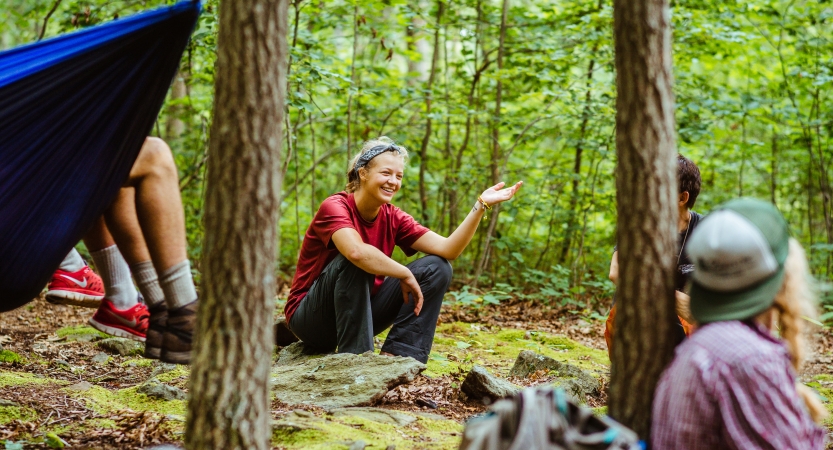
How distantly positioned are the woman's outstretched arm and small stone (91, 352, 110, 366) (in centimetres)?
185

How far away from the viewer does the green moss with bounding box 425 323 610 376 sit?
12.9ft

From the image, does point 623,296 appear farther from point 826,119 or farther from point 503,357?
point 826,119

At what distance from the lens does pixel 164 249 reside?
2.11m

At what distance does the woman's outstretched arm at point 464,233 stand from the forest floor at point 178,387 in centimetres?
63

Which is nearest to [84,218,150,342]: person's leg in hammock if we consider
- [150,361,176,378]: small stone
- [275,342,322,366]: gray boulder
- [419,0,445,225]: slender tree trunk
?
[150,361,176,378]: small stone

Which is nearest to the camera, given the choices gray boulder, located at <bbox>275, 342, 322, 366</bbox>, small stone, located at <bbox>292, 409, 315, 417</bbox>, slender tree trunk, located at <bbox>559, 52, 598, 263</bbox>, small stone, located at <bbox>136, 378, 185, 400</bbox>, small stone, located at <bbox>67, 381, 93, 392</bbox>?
small stone, located at <bbox>292, 409, 315, 417</bbox>

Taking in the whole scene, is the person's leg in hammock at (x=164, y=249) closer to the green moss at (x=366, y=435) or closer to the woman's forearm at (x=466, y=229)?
the green moss at (x=366, y=435)

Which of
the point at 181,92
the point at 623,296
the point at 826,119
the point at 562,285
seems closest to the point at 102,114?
the point at 623,296

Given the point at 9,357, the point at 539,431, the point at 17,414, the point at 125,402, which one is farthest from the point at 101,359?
the point at 539,431

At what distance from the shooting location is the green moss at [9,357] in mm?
3418

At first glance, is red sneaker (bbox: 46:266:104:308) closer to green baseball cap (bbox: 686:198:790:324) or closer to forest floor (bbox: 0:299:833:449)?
forest floor (bbox: 0:299:833:449)

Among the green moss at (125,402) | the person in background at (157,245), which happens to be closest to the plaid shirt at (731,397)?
the person in background at (157,245)

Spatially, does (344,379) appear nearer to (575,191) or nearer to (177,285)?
(177,285)

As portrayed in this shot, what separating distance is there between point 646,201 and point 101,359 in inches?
129
